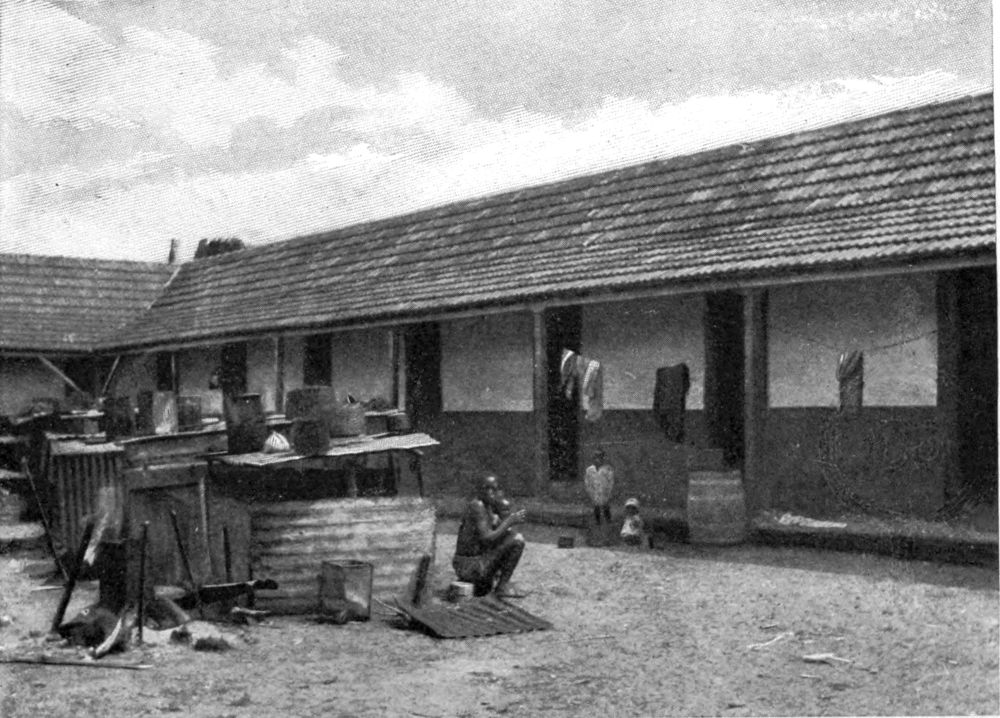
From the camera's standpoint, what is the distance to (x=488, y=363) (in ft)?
51.9

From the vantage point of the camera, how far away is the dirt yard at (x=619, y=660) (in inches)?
253

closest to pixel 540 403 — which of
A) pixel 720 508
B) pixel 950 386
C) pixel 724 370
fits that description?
pixel 724 370

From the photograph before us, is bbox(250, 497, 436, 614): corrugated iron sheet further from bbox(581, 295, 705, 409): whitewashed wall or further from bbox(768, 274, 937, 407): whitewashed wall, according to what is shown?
bbox(581, 295, 705, 409): whitewashed wall

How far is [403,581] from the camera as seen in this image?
9055mm

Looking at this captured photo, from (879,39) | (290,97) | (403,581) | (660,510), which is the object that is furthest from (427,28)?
(660,510)

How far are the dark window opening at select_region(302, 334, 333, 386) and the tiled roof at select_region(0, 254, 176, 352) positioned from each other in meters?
6.60

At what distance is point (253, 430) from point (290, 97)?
9.56ft


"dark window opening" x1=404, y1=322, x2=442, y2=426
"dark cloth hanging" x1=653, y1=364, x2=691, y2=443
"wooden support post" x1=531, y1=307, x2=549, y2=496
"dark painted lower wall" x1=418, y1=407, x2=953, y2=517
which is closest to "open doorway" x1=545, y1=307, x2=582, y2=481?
"dark painted lower wall" x1=418, y1=407, x2=953, y2=517

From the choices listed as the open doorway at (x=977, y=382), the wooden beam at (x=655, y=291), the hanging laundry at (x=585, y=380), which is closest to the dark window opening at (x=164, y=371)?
the wooden beam at (x=655, y=291)

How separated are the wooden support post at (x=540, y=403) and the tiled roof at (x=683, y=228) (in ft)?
1.71

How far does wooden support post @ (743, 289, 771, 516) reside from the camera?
477 inches

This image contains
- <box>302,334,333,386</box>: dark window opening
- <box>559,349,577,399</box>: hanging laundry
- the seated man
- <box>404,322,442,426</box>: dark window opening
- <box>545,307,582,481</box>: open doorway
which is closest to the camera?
the seated man

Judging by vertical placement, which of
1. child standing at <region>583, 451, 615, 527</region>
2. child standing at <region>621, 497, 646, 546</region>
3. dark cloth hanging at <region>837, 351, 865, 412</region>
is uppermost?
dark cloth hanging at <region>837, 351, 865, 412</region>

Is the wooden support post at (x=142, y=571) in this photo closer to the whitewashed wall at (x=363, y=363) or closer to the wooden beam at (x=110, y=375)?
the whitewashed wall at (x=363, y=363)
